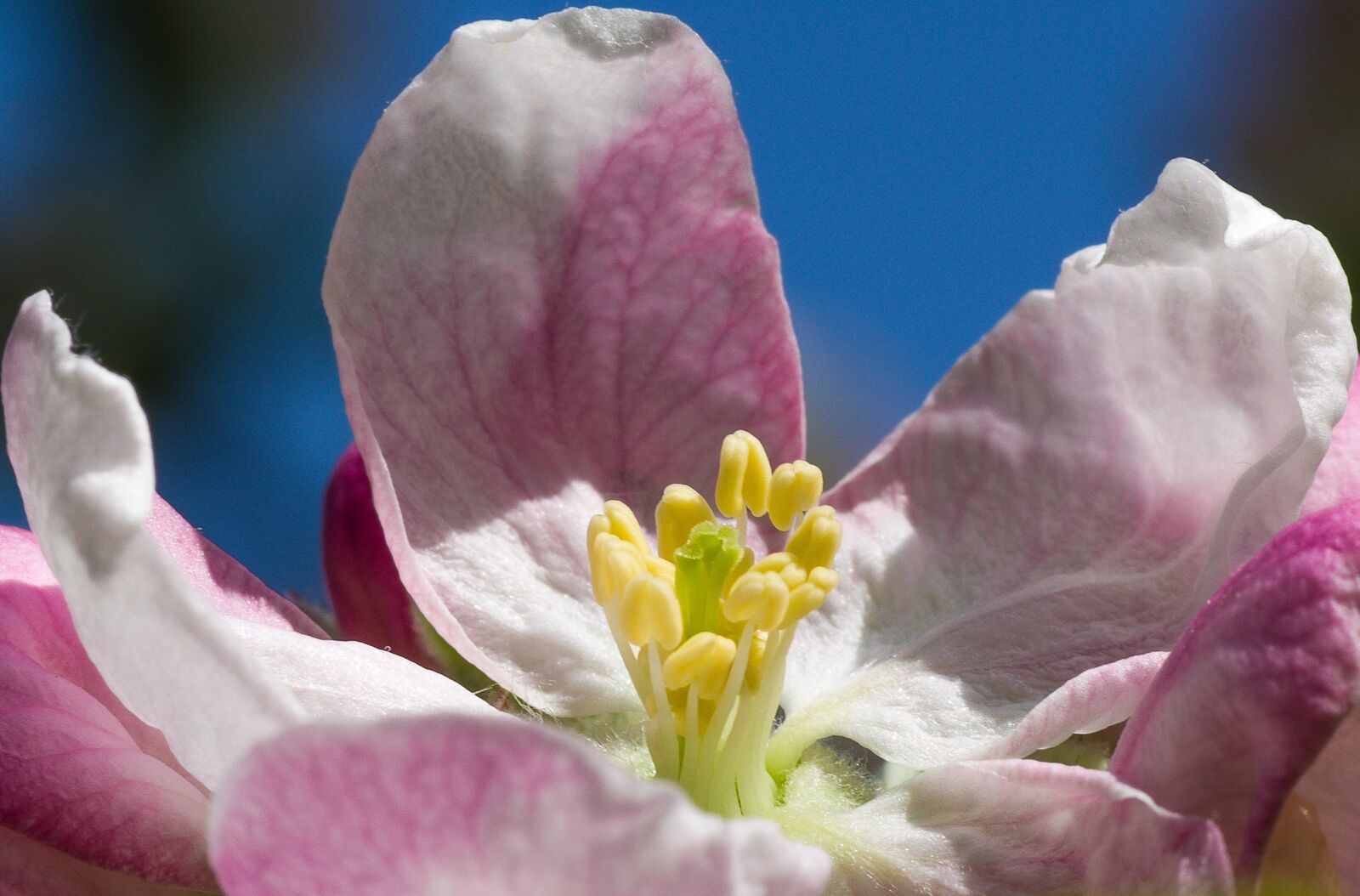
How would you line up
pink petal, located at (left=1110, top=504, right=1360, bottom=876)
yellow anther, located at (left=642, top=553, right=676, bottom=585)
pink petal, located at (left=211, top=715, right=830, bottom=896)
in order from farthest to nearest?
yellow anther, located at (left=642, top=553, right=676, bottom=585), pink petal, located at (left=1110, top=504, right=1360, bottom=876), pink petal, located at (left=211, top=715, right=830, bottom=896)

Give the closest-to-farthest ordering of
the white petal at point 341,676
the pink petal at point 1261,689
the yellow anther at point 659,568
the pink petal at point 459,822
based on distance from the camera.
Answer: the pink petal at point 459,822
the pink petal at point 1261,689
the white petal at point 341,676
the yellow anther at point 659,568

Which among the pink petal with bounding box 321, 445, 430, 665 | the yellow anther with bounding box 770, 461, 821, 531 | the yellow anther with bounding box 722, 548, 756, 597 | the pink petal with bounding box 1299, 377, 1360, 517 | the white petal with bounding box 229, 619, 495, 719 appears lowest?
the pink petal with bounding box 321, 445, 430, 665

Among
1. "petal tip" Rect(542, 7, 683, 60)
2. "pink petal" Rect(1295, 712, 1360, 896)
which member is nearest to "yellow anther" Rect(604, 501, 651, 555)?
"petal tip" Rect(542, 7, 683, 60)

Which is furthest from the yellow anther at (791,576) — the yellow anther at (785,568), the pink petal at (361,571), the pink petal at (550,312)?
the pink petal at (361,571)

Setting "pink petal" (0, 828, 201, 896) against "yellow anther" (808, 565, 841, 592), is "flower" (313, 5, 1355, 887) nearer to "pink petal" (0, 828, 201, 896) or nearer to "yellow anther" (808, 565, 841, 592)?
"yellow anther" (808, 565, 841, 592)

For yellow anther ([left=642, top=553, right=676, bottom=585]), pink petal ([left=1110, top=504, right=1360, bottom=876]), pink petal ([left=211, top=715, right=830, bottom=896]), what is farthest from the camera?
yellow anther ([left=642, top=553, right=676, bottom=585])

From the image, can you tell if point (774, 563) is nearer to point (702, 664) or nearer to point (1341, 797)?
point (702, 664)

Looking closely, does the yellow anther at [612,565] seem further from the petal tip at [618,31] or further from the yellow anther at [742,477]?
the petal tip at [618,31]

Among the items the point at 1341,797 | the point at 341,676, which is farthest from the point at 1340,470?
the point at 341,676
